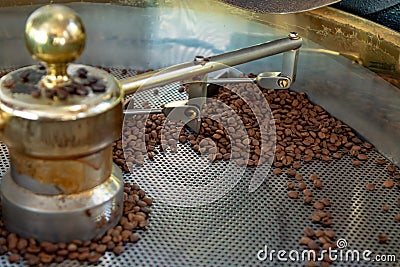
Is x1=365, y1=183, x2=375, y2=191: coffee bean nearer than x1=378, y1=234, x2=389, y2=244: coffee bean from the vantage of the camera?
No

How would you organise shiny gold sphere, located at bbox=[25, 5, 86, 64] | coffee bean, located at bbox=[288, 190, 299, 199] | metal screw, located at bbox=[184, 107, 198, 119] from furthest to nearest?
metal screw, located at bbox=[184, 107, 198, 119], coffee bean, located at bbox=[288, 190, 299, 199], shiny gold sphere, located at bbox=[25, 5, 86, 64]

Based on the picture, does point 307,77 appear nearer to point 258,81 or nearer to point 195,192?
point 258,81

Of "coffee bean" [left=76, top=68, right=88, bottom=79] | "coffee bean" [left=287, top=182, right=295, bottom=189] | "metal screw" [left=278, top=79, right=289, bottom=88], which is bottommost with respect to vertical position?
"coffee bean" [left=287, top=182, right=295, bottom=189]

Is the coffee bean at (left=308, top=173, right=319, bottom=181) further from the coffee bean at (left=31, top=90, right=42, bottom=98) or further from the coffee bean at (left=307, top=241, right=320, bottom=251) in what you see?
the coffee bean at (left=31, top=90, right=42, bottom=98)

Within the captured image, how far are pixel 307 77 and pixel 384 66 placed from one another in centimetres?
17

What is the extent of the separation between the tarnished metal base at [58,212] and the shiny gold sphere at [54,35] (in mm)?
159

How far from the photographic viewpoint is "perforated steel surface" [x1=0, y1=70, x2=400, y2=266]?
0.77m

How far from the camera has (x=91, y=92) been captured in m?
0.72

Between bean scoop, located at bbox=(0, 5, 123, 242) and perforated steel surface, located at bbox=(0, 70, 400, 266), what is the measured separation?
0.17 ft

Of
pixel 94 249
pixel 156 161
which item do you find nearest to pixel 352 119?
pixel 156 161

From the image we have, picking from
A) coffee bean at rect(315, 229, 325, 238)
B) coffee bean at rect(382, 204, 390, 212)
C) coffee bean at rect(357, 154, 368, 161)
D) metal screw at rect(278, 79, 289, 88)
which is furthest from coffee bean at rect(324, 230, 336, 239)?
metal screw at rect(278, 79, 289, 88)

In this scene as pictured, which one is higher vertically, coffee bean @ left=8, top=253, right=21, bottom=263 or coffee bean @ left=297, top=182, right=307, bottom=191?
coffee bean @ left=297, top=182, right=307, bottom=191

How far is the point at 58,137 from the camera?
70 cm

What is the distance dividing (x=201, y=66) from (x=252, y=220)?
0.77ft
